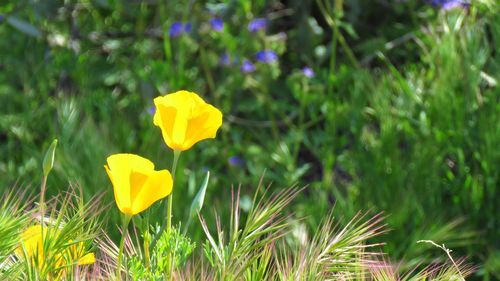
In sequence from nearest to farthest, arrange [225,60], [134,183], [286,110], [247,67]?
[134,183]
[247,67]
[225,60]
[286,110]

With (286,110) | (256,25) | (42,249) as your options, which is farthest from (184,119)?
(286,110)

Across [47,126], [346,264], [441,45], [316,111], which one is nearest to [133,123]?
[47,126]

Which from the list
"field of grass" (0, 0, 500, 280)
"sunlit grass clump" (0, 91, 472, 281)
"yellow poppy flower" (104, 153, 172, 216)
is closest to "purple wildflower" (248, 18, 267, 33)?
"field of grass" (0, 0, 500, 280)

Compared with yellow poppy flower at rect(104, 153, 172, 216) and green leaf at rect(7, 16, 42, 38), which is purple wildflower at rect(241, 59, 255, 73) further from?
yellow poppy flower at rect(104, 153, 172, 216)

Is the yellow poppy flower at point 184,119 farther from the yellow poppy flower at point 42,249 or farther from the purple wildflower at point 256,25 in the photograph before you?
the purple wildflower at point 256,25

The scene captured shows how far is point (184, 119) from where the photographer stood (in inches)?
49.1

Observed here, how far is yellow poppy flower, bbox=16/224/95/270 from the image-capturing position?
3.85 ft

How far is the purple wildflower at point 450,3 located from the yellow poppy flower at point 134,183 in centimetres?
171

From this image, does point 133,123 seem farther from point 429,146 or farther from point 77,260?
point 77,260

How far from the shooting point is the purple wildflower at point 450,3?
2.72m

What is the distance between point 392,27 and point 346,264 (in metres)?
2.15

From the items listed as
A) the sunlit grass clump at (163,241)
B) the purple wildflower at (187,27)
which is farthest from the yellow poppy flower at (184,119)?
the purple wildflower at (187,27)

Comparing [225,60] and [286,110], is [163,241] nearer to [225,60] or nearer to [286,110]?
[225,60]

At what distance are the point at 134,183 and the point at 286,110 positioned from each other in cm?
206
